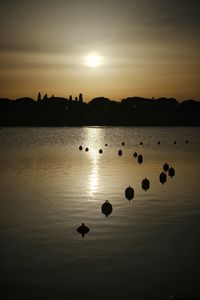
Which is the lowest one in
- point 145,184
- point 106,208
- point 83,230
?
point 83,230

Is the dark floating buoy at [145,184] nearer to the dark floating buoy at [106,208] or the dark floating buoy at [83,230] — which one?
the dark floating buoy at [106,208]

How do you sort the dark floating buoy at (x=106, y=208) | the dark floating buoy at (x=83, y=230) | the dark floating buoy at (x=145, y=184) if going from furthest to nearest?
1. the dark floating buoy at (x=145, y=184)
2. the dark floating buoy at (x=106, y=208)
3. the dark floating buoy at (x=83, y=230)

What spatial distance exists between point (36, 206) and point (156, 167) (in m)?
32.5

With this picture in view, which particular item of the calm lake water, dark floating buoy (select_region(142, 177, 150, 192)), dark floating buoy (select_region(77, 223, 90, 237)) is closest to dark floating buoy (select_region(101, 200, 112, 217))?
the calm lake water

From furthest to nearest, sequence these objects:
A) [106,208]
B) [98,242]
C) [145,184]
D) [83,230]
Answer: [145,184] → [106,208] → [83,230] → [98,242]

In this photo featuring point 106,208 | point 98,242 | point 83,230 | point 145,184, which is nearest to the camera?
point 98,242

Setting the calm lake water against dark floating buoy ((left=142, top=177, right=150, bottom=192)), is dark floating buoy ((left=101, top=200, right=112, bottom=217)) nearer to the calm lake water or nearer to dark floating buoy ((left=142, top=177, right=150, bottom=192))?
the calm lake water

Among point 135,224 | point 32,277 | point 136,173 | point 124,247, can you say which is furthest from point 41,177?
point 32,277

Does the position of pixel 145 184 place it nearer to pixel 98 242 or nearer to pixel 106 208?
pixel 106 208

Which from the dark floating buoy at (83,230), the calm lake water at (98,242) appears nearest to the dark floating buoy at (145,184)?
the calm lake water at (98,242)

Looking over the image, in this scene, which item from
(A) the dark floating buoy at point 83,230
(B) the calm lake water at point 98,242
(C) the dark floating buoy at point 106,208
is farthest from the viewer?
(C) the dark floating buoy at point 106,208

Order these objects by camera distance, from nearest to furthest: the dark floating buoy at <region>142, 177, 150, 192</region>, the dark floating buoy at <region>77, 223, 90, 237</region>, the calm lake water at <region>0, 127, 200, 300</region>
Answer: the calm lake water at <region>0, 127, 200, 300</region> → the dark floating buoy at <region>77, 223, 90, 237</region> → the dark floating buoy at <region>142, 177, 150, 192</region>

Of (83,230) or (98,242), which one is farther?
(83,230)

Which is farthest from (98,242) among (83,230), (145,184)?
(145,184)
